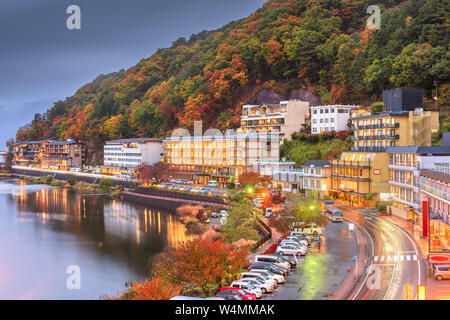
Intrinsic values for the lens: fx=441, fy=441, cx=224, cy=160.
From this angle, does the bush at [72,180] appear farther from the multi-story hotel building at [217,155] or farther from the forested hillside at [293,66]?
the multi-story hotel building at [217,155]

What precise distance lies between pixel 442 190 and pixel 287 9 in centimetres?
5407

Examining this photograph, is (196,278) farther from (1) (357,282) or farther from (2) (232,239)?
(2) (232,239)

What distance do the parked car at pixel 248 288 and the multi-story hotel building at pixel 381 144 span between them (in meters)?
22.7

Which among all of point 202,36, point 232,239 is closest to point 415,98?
point 232,239

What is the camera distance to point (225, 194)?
4741 centimetres

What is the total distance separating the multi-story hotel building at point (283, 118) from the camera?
55.2 meters

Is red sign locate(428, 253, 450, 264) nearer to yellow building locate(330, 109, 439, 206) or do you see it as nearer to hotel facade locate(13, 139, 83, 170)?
yellow building locate(330, 109, 439, 206)

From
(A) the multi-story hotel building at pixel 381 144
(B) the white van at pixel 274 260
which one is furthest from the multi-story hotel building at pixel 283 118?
(B) the white van at pixel 274 260

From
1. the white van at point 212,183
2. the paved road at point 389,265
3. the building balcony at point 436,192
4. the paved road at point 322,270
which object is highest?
the building balcony at point 436,192

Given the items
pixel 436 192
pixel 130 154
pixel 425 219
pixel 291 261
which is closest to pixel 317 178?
pixel 425 219

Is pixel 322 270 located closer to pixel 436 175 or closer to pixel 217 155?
pixel 436 175

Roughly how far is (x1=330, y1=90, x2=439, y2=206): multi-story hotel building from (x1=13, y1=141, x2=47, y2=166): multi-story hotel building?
91295mm

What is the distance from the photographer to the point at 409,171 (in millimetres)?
33250

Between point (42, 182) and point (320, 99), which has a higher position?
point (320, 99)
